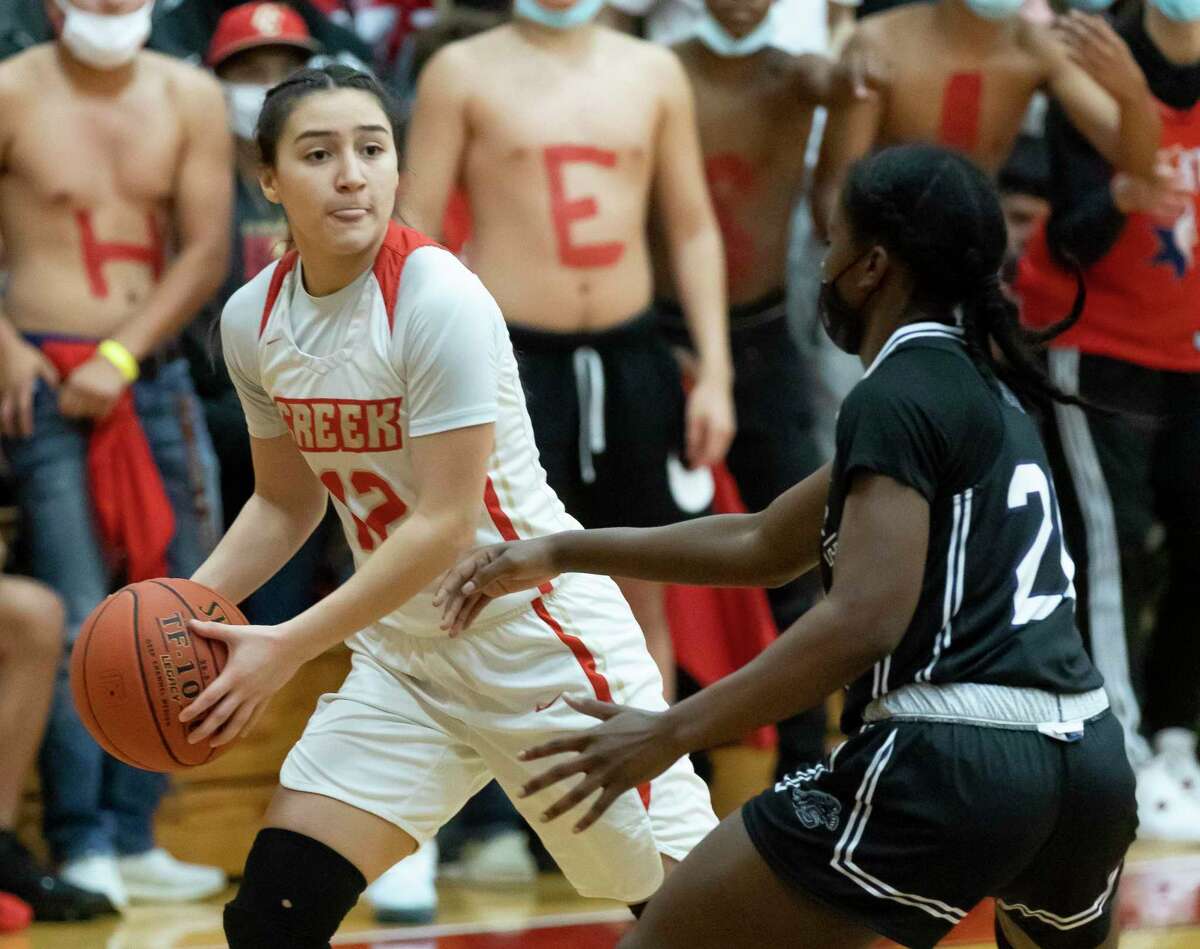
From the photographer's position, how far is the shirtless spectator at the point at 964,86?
5.47 meters

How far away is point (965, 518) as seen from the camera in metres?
2.57

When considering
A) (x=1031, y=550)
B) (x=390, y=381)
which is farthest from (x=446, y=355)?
(x=1031, y=550)

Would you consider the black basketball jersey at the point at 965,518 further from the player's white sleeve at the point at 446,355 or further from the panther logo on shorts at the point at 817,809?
the player's white sleeve at the point at 446,355

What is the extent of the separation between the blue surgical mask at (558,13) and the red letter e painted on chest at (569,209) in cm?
35

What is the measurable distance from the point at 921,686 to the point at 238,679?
110 centimetres

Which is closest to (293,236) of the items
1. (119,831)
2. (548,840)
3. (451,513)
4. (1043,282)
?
(451,513)

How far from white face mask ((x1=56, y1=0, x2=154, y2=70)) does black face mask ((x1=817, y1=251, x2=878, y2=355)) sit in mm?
2876

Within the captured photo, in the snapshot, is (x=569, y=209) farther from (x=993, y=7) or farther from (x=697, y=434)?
(x=993, y=7)

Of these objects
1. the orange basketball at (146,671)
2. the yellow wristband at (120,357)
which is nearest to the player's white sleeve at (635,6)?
the yellow wristband at (120,357)

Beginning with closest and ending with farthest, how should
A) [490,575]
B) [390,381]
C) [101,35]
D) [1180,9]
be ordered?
[490,575]
[390,381]
[101,35]
[1180,9]

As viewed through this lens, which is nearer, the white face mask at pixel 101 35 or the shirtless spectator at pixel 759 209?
the white face mask at pixel 101 35

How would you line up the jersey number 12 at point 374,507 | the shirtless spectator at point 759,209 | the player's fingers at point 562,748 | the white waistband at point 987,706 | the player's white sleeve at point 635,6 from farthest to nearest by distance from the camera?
the player's white sleeve at point 635,6, the shirtless spectator at point 759,209, the jersey number 12 at point 374,507, the white waistband at point 987,706, the player's fingers at point 562,748

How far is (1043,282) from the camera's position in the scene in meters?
5.59

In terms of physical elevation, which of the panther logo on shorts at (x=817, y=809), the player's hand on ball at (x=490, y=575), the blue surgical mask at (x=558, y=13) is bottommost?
the panther logo on shorts at (x=817, y=809)
